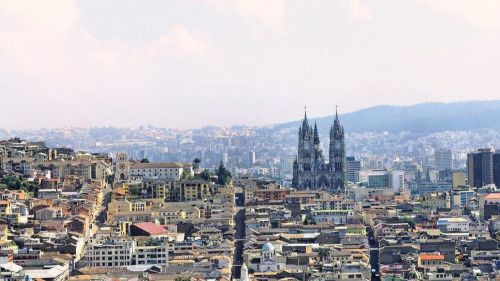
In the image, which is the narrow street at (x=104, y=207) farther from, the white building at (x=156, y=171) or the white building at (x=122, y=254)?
the white building at (x=122, y=254)

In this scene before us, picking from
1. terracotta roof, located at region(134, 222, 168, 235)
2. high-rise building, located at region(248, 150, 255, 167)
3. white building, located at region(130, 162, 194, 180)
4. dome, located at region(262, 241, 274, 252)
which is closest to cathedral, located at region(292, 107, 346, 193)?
white building, located at region(130, 162, 194, 180)

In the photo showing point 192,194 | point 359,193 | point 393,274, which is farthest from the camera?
point 359,193

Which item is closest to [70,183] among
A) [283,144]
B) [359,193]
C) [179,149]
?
[359,193]

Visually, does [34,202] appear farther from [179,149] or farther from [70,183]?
[179,149]

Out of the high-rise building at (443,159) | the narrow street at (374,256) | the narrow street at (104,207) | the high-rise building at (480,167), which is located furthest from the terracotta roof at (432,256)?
the high-rise building at (443,159)

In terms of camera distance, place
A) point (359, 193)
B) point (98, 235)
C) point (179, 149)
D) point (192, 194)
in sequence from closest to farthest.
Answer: point (98, 235) → point (192, 194) → point (359, 193) → point (179, 149)

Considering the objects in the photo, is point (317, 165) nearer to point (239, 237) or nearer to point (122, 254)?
point (239, 237)

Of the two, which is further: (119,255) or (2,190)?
(2,190)

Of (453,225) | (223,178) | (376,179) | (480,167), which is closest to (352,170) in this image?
(376,179)
